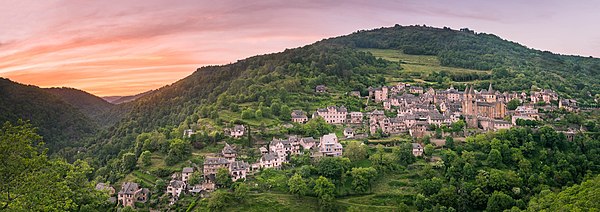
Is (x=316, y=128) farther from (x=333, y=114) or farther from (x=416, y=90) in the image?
(x=416, y=90)

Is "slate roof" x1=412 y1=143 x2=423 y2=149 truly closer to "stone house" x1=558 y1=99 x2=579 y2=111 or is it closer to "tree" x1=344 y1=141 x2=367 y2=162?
"tree" x1=344 y1=141 x2=367 y2=162

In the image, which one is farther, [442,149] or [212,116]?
[212,116]

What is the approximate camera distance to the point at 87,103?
145 metres

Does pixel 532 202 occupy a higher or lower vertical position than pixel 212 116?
lower

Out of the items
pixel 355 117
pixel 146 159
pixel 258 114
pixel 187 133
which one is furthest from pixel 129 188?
pixel 355 117

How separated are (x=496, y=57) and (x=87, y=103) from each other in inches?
4879

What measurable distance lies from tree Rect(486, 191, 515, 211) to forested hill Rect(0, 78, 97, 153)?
8414 centimetres

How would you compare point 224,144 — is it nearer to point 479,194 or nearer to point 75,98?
point 479,194

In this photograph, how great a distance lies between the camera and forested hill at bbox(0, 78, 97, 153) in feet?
333

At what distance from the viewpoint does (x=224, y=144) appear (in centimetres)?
6309

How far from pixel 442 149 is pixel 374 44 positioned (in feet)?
312

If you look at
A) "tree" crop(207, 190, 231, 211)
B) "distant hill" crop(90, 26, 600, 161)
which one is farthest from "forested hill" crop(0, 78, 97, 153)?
"tree" crop(207, 190, 231, 211)

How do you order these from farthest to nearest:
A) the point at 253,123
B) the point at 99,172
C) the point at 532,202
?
the point at 253,123 → the point at 99,172 → the point at 532,202

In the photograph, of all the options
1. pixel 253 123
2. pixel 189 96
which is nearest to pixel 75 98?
pixel 189 96
